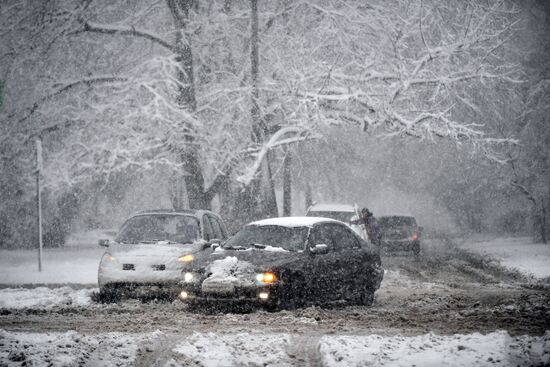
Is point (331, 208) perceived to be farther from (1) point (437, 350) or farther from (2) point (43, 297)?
(1) point (437, 350)

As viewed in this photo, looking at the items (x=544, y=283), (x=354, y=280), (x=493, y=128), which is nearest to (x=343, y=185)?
(x=493, y=128)

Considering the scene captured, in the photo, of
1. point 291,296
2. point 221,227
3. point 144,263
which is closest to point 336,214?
point 221,227

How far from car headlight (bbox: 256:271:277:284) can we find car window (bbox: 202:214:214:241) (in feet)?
11.1

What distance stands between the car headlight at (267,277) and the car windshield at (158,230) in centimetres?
298

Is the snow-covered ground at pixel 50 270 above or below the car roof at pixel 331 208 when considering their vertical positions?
below

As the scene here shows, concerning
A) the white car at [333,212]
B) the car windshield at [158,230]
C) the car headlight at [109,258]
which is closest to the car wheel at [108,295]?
the car headlight at [109,258]

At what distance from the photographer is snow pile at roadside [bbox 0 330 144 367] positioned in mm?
7262

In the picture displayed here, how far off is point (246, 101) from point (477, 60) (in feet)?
23.7

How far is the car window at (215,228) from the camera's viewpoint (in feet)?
47.5

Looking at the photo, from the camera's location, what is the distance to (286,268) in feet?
34.7

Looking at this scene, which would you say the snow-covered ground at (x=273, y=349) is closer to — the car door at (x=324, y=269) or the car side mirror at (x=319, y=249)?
the car door at (x=324, y=269)

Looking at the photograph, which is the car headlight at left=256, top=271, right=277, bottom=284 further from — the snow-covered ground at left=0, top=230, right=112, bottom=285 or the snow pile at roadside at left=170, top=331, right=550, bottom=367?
the snow-covered ground at left=0, top=230, right=112, bottom=285

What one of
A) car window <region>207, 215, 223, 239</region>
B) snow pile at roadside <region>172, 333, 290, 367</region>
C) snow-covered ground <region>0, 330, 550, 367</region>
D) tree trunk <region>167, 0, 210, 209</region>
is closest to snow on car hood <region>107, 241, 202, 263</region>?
car window <region>207, 215, 223, 239</region>

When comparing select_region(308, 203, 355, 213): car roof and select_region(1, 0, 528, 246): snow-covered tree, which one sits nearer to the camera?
select_region(308, 203, 355, 213): car roof
